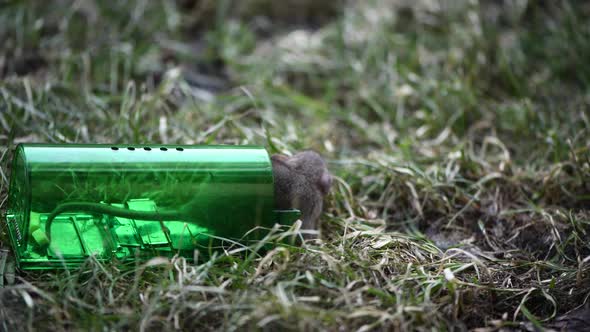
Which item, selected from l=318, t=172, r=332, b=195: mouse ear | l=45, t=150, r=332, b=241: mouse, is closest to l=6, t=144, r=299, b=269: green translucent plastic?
l=45, t=150, r=332, b=241: mouse

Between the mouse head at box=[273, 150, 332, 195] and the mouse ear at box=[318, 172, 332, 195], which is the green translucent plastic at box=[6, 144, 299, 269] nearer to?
the mouse head at box=[273, 150, 332, 195]

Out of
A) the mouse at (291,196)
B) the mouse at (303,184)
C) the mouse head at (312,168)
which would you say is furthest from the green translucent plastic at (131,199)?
the mouse head at (312,168)

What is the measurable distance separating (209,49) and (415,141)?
2.26m

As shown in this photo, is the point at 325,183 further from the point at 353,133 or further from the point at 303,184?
the point at 353,133

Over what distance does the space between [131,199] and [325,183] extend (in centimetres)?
102

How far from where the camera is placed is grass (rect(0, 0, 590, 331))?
237 centimetres

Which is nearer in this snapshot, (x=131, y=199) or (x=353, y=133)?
(x=131, y=199)

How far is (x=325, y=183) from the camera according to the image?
10.4ft

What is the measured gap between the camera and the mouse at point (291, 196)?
2.48m

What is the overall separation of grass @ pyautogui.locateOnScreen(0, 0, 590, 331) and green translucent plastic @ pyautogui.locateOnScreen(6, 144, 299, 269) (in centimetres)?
11

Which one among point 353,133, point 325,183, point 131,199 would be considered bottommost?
point 353,133

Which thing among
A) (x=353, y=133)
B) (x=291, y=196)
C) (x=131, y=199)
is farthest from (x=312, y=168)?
(x=353, y=133)

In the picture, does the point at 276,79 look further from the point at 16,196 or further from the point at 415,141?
the point at 16,196

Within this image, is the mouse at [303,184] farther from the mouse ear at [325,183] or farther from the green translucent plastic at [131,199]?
the green translucent plastic at [131,199]
